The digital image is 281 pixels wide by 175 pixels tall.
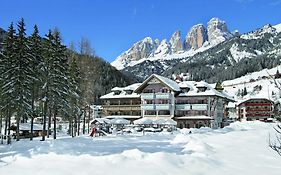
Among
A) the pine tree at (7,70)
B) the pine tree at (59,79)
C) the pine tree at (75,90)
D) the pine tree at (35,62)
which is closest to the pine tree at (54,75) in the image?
the pine tree at (59,79)

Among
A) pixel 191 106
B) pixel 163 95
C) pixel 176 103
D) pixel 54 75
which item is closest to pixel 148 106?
pixel 163 95

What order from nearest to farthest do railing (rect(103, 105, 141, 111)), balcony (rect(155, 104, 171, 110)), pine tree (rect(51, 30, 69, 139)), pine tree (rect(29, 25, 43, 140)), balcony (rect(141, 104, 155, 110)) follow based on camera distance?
pine tree (rect(29, 25, 43, 140)) → pine tree (rect(51, 30, 69, 139)) → balcony (rect(155, 104, 171, 110)) → balcony (rect(141, 104, 155, 110)) → railing (rect(103, 105, 141, 111))

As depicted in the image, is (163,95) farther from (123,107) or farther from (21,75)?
(21,75)

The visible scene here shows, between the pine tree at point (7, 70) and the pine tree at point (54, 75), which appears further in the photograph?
the pine tree at point (54, 75)

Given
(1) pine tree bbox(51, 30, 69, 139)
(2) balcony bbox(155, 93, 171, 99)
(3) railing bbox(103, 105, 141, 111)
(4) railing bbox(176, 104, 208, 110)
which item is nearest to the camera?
(1) pine tree bbox(51, 30, 69, 139)

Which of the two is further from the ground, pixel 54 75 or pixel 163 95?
pixel 54 75

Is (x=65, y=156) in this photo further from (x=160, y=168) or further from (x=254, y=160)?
(x=254, y=160)

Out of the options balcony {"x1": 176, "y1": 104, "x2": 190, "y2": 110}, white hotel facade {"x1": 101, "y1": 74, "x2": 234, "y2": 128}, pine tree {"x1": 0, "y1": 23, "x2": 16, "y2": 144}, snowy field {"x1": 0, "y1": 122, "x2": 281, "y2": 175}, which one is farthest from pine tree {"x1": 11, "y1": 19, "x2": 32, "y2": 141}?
balcony {"x1": 176, "y1": 104, "x2": 190, "y2": 110}

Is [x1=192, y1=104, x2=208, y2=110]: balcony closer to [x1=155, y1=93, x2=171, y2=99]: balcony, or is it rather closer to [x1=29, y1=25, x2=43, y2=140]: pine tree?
[x1=155, y1=93, x2=171, y2=99]: balcony

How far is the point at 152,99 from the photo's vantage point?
7669 centimetres

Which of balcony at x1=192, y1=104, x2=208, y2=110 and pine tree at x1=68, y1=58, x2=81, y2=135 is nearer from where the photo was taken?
pine tree at x1=68, y1=58, x2=81, y2=135

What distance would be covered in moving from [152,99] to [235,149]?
49765 millimetres

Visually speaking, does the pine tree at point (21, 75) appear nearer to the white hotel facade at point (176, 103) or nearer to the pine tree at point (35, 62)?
the pine tree at point (35, 62)

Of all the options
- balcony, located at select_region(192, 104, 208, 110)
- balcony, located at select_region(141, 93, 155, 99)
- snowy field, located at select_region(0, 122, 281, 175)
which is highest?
balcony, located at select_region(141, 93, 155, 99)
